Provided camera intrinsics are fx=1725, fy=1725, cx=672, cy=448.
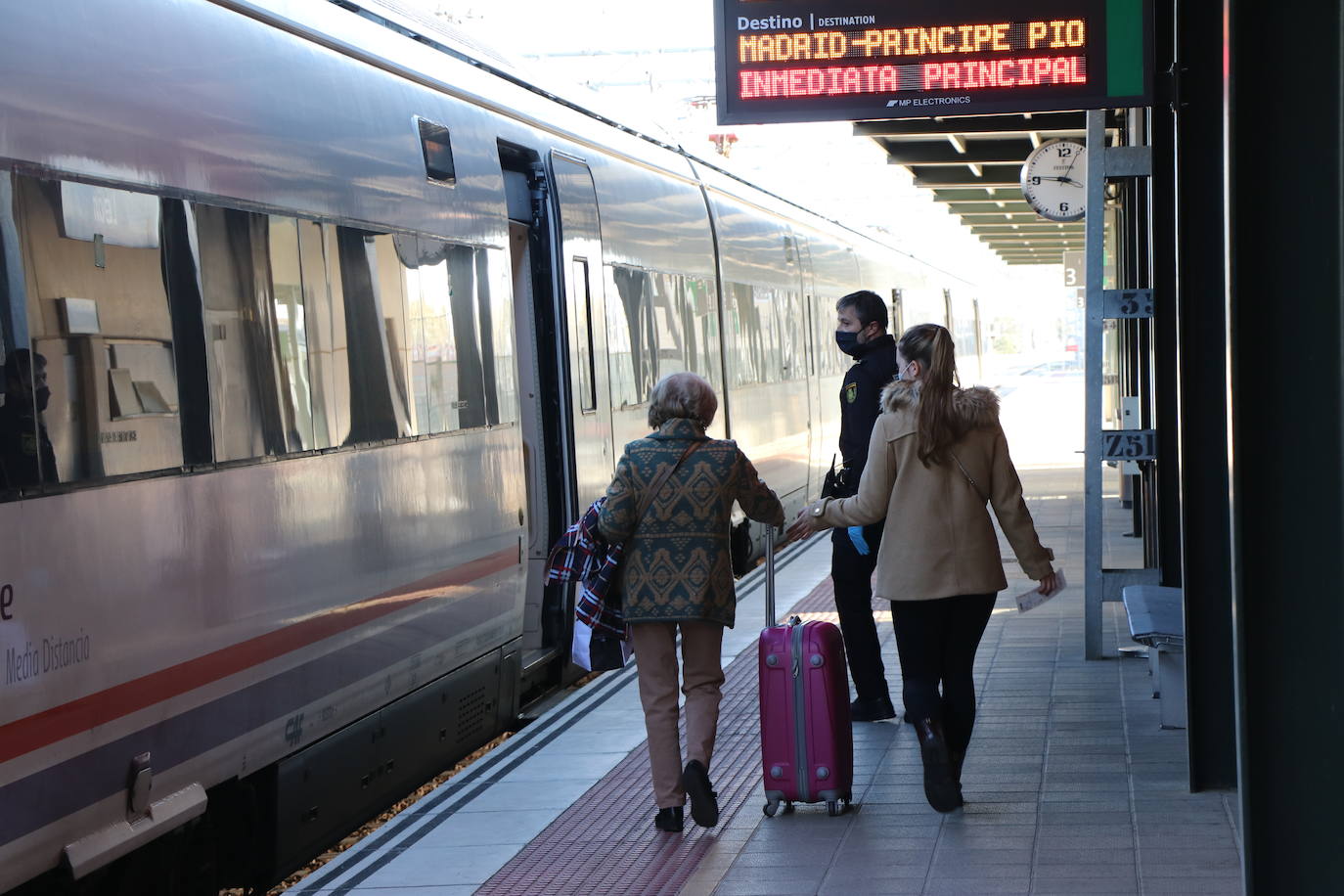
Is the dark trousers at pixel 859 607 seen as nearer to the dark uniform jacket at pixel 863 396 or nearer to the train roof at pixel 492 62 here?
the dark uniform jacket at pixel 863 396

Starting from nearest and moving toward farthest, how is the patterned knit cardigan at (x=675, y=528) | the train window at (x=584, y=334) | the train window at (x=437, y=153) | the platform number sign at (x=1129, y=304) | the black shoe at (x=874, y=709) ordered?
the patterned knit cardigan at (x=675, y=528) → the train window at (x=437, y=153) → the black shoe at (x=874, y=709) → the platform number sign at (x=1129, y=304) → the train window at (x=584, y=334)

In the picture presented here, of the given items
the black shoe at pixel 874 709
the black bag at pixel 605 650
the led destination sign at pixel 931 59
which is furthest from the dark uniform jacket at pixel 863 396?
the black bag at pixel 605 650

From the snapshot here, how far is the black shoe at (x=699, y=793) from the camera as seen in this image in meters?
5.58

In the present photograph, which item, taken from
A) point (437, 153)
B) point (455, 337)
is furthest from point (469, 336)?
point (437, 153)

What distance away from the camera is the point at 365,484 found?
604 cm

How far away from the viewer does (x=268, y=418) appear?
529 cm

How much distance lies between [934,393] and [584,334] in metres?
3.38

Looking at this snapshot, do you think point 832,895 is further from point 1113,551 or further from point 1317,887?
point 1113,551

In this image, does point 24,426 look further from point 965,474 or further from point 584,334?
point 584,334

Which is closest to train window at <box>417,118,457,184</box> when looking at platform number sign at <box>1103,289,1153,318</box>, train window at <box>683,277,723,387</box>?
platform number sign at <box>1103,289,1153,318</box>

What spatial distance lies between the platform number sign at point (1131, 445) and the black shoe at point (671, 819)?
3.66 metres

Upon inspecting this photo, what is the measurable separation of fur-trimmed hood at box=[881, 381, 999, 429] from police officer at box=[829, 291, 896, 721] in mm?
897

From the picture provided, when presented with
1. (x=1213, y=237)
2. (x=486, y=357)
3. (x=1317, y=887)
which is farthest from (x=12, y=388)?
(x=1213, y=237)

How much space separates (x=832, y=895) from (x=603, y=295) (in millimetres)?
4860
